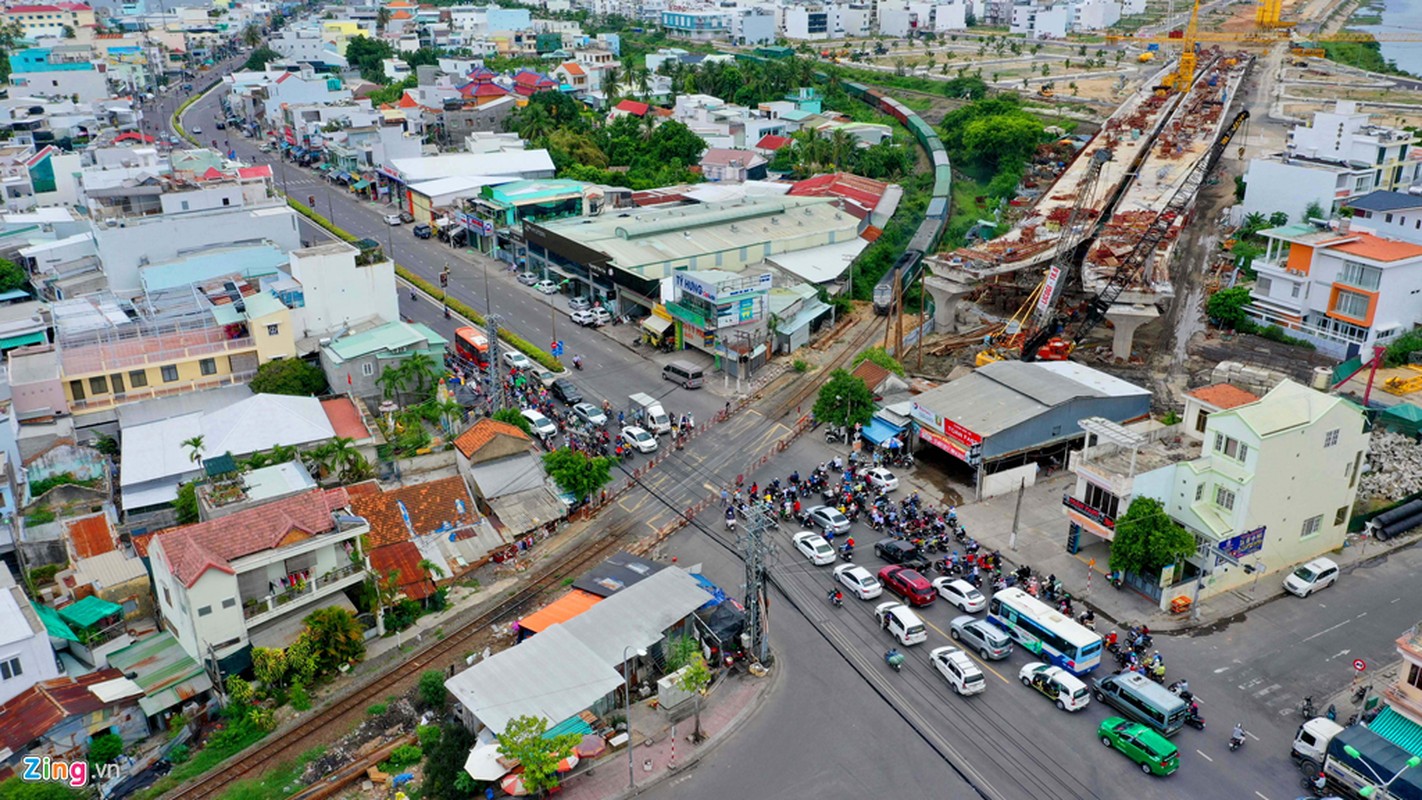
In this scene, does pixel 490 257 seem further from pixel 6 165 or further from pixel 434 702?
pixel 434 702

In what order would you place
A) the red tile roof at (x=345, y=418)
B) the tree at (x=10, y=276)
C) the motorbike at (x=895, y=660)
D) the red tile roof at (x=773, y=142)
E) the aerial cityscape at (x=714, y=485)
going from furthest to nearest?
the red tile roof at (x=773, y=142) → the tree at (x=10, y=276) → the red tile roof at (x=345, y=418) → the motorbike at (x=895, y=660) → the aerial cityscape at (x=714, y=485)

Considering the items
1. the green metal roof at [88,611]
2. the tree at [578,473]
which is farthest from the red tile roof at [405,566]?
the green metal roof at [88,611]

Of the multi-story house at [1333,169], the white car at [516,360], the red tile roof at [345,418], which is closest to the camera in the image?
the red tile roof at [345,418]

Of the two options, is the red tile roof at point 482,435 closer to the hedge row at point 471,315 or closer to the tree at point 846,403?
the hedge row at point 471,315

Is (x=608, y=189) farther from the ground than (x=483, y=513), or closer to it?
farther from the ground

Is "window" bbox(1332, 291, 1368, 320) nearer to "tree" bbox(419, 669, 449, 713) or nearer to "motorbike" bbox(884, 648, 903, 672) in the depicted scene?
"motorbike" bbox(884, 648, 903, 672)

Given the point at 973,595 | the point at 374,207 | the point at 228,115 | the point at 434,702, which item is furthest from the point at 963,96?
the point at 434,702

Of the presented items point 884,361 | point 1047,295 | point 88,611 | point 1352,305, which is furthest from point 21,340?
point 1352,305
